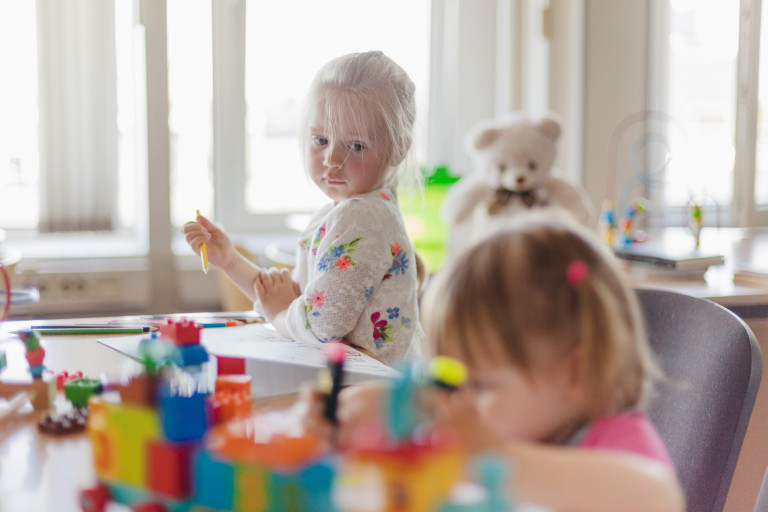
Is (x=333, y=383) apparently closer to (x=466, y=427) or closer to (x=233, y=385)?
(x=466, y=427)

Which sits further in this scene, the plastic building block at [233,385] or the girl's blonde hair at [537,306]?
the plastic building block at [233,385]

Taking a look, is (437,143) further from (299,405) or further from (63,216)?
(299,405)

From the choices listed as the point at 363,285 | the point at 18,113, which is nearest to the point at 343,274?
the point at 363,285

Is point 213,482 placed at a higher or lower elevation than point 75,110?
lower

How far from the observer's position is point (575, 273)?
0.51 metres

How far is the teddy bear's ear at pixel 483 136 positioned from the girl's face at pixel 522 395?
1444 mm

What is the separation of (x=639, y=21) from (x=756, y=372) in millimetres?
1825

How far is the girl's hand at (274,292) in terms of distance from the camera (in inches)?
41.3

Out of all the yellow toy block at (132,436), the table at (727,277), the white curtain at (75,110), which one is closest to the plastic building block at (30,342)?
the yellow toy block at (132,436)

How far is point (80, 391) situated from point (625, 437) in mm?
474

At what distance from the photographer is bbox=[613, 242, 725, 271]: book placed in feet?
5.35

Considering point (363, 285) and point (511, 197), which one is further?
point (511, 197)

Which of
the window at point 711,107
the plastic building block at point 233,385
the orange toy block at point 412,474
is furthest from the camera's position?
the window at point 711,107

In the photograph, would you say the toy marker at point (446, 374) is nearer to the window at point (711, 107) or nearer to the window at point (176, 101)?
the window at point (176, 101)
